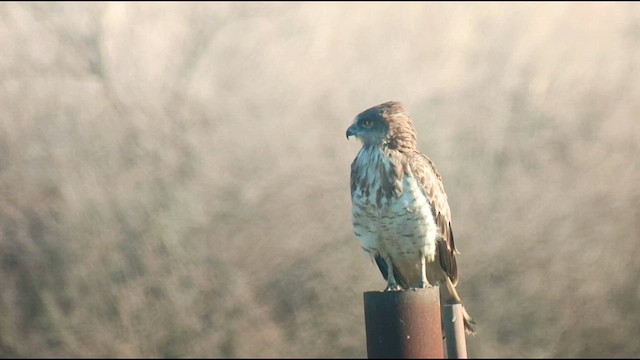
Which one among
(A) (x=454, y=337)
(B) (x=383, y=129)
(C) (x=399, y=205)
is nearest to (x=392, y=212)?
(C) (x=399, y=205)

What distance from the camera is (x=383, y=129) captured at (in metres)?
3.05

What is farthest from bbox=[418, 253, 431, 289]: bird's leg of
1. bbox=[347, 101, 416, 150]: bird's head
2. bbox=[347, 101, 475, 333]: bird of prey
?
bbox=[347, 101, 416, 150]: bird's head

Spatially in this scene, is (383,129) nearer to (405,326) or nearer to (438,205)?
(438,205)

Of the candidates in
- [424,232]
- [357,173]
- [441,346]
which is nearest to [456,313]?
[441,346]

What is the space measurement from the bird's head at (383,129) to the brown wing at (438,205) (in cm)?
9

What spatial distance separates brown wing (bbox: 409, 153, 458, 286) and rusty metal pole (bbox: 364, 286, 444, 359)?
0.91m

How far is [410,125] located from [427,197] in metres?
0.33

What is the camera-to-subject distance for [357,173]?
3.04m

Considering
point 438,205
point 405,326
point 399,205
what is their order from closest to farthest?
point 405,326, point 399,205, point 438,205

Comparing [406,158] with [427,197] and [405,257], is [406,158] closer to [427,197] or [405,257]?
[427,197]

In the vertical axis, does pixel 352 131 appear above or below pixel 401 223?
above

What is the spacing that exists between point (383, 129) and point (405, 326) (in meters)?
1.17

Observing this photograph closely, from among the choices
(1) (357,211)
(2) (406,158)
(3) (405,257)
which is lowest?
(3) (405,257)

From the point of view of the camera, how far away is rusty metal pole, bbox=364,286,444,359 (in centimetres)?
202
